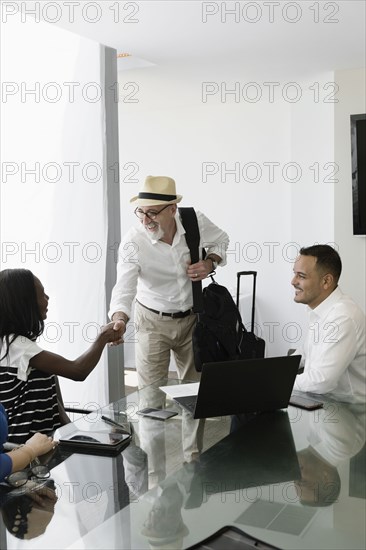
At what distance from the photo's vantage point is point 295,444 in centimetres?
188

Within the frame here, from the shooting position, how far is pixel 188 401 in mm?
2270

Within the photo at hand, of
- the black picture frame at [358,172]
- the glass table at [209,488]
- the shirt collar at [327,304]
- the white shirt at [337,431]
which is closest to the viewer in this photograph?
the glass table at [209,488]

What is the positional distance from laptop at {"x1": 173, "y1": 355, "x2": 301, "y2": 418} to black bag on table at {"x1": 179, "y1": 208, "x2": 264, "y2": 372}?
878 mm

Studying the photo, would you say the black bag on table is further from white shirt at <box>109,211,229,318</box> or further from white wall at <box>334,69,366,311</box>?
white wall at <box>334,69,366,311</box>

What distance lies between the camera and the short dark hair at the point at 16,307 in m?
2.35

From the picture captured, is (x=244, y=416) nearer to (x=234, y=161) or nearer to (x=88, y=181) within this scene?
(x=88, y=181)

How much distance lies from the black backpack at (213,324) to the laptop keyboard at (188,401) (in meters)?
0.66

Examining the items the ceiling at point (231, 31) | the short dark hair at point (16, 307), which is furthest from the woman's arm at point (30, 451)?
the ceiling at point (231, 31)

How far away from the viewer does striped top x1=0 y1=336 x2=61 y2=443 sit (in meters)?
2.31

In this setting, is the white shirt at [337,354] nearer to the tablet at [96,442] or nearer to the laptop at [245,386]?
the laptop at [245,386]

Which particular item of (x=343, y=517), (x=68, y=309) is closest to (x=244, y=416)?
(x=343, y=517)

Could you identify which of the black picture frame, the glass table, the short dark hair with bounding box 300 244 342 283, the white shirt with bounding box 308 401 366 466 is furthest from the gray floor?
the black picture frame

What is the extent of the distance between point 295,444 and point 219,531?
594mm

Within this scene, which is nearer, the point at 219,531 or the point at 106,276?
the point at 219,531
